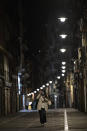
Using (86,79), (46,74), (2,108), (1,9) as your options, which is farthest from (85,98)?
(46,74)

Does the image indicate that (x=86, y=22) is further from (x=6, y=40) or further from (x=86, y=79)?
(x=6, y=40)

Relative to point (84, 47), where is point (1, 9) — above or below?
above

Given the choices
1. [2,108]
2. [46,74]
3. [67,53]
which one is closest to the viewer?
[2,108]

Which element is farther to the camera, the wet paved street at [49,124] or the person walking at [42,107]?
the person walking at [42,107]

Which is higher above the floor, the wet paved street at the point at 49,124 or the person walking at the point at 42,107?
the person walking at the point at 42,107

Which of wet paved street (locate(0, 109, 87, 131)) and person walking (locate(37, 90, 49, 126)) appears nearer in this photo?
wet paved street (locate(0, 109, 87, 131))

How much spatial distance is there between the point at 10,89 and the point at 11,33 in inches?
313

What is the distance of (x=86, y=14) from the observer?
4262 cm

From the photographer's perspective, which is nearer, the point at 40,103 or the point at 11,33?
the point at 40,103

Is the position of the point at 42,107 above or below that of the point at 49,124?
above

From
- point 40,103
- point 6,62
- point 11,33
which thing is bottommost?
point 40,103

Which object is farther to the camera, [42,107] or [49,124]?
[49,124]

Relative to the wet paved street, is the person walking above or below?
above

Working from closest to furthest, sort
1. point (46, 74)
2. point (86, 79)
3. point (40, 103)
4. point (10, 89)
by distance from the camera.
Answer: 1. point (40, 103)
2. point (86, 79)
3. point (10, 89)
4. point (46, 74)
